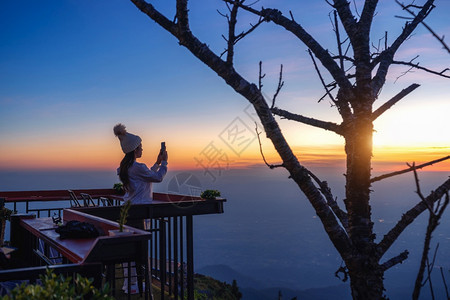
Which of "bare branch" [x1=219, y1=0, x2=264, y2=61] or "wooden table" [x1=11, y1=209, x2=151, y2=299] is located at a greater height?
"bare branch" [x1=219, y1=0, x2=264, y2=61]

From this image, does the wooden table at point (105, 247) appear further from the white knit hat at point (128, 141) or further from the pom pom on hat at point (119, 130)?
the pom pom on hat at point (119, 130)

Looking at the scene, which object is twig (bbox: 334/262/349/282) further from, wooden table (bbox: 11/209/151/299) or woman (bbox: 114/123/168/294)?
woman (bbox: 114/123/168/294)

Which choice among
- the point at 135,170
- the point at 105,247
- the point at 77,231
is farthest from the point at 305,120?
the point at 135,170

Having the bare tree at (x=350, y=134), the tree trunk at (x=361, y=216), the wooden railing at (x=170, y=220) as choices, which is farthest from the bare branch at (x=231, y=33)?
the wooden railing at (x=170, y=220)

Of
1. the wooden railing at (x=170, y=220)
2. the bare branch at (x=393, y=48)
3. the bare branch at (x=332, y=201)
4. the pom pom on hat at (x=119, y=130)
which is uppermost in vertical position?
the bare branch at (x=393, y=48)

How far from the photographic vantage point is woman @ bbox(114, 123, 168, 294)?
485 cm

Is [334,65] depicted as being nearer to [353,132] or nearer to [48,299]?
[353,132]

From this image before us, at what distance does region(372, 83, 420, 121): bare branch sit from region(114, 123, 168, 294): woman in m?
3.14

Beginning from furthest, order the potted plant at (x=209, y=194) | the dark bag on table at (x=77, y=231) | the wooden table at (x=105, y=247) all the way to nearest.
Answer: the potted plant at (x=209, y=194) < the dark bag on table at (x=77, y=231) < the wooden table at (x=105, y=247)

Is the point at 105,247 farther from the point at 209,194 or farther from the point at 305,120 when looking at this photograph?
the point at 209,194

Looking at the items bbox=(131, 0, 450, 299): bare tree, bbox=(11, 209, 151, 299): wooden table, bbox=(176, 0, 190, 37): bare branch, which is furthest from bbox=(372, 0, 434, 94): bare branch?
bbox=(11, 209, 151, 299): wooden table

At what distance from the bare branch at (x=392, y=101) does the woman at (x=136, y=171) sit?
3.14 meters

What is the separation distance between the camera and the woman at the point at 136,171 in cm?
485

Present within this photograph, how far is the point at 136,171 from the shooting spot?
4863mm
